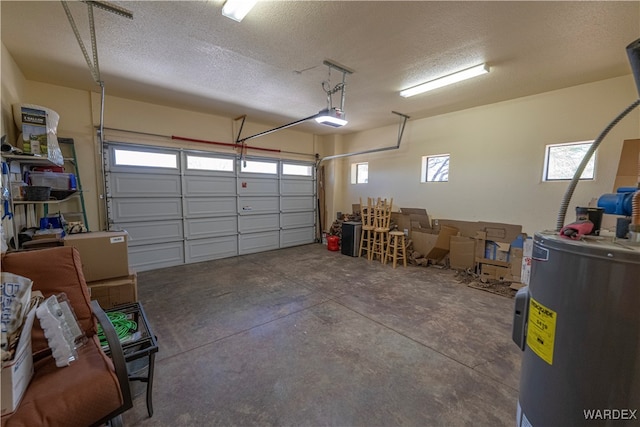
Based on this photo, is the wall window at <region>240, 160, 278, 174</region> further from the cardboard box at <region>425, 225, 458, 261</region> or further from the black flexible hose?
the black flexible hose

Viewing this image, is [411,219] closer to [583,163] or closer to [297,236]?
[297,236]

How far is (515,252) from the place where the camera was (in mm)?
3951

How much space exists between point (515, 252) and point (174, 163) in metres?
5.91

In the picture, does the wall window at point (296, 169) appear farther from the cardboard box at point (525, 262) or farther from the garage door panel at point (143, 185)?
the cardboard box at point (525, 262)

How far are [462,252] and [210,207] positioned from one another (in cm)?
481

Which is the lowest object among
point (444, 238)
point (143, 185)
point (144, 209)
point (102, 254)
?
point (444, 238)

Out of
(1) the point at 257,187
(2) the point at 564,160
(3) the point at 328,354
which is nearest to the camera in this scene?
(3) the point at 328,354

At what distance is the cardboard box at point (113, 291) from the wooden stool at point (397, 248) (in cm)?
394

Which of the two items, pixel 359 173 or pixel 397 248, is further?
pixel 359 173

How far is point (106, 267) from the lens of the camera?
2.41 m

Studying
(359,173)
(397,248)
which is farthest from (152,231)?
(359,173)

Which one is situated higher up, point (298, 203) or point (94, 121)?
point (94, 121)

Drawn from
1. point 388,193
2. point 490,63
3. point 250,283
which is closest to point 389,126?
point 388,193

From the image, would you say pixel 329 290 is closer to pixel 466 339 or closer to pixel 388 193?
pixel 466 339
